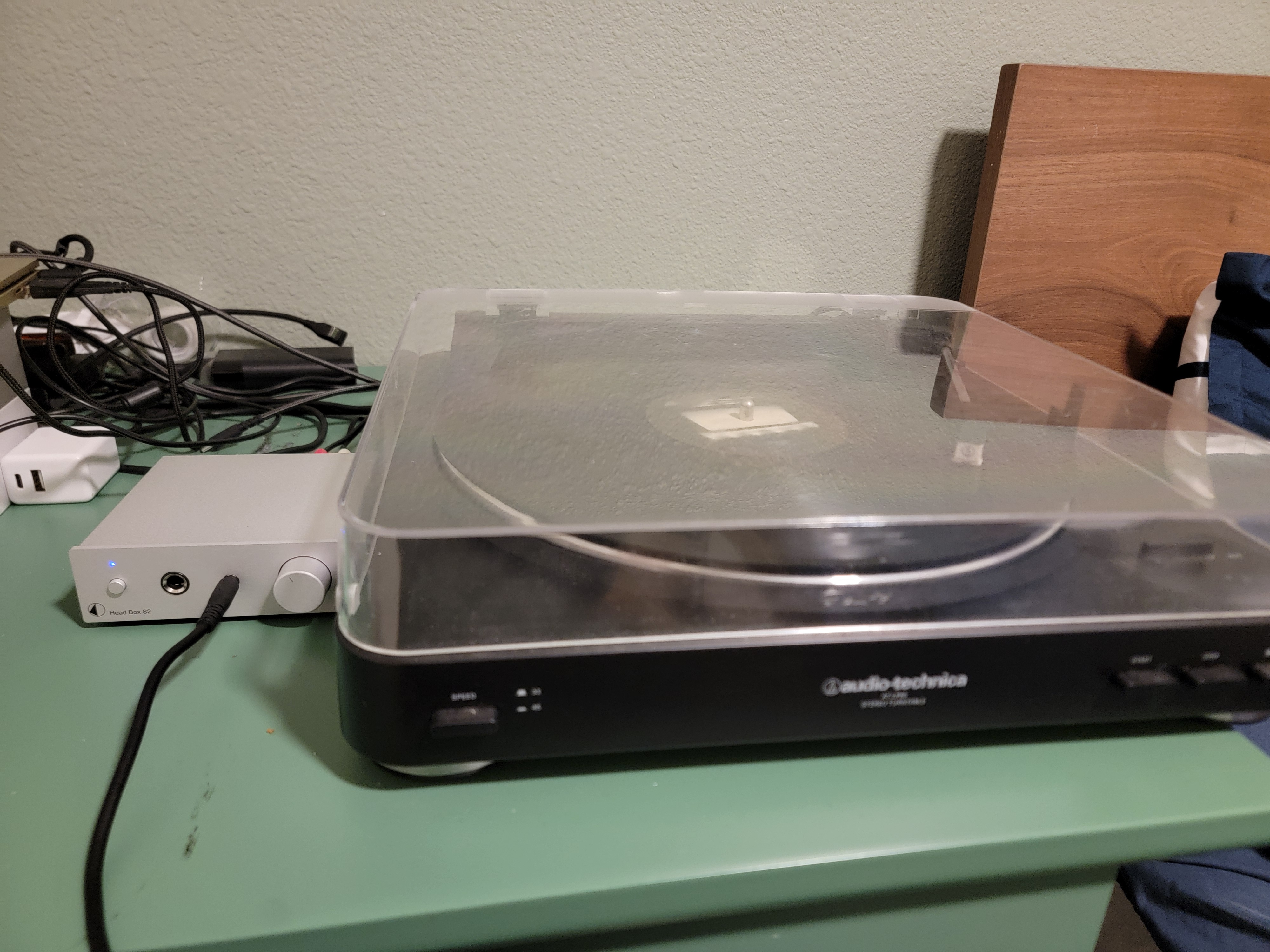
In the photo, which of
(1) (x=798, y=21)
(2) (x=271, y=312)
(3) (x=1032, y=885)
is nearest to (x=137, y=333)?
(2) (x=271, y=312)

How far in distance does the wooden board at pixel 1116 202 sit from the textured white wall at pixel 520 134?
76mm

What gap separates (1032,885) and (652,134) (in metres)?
0.71

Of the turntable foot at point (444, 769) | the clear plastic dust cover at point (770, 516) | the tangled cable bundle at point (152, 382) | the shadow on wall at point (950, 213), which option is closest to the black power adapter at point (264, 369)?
the tangled cable bundle at point (152, 382)

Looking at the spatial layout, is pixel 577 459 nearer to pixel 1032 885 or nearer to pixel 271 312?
pixel 1032 885

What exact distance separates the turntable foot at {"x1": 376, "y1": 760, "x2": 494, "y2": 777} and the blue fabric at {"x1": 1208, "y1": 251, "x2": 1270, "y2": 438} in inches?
31.0

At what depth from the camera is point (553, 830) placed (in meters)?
0.33

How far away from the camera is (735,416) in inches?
18.6

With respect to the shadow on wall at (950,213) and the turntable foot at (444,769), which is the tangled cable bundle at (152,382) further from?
the shadow on wall at (950,213)

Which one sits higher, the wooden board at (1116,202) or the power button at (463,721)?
the wooden board at (1116,202)

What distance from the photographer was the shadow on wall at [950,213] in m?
0.85

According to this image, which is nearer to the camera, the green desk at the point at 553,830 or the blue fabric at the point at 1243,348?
the green desk at the point at 553,830

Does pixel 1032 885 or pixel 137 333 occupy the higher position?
pixel 137 333

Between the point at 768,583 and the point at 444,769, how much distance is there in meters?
0.17

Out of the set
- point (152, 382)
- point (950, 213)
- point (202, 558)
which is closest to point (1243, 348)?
point (950, 213)
